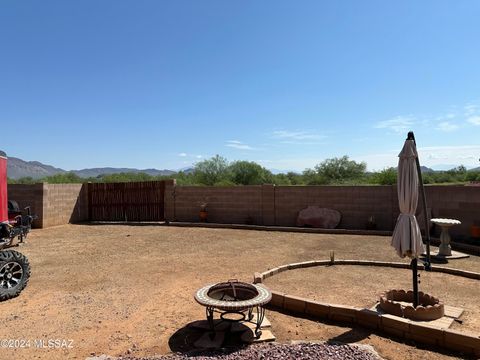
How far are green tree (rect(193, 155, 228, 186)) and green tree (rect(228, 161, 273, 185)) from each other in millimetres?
797

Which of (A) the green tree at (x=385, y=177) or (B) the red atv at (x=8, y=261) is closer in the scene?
(B) the red atv at (x=8, y=261)

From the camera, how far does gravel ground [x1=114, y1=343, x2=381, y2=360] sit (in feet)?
12.5

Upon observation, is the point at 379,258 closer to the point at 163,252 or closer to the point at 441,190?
the point at 441,190

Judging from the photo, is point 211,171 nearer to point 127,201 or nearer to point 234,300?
point 127,201

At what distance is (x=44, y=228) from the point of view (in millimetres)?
14375

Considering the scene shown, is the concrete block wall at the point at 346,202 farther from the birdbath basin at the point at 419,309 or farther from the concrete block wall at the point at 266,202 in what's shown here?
the birdbath basin at the point at 419,309

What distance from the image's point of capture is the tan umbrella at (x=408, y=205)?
4836 millimetres

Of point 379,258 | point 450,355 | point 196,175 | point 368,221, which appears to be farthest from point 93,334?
point 196,175

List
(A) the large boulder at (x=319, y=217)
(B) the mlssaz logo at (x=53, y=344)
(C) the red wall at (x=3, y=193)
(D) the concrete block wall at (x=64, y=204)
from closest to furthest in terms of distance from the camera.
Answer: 1. (B) the mlssaz logo at (x=53, y=344)
2. (C) the red wall at (x=3, y=193)
3. (A) the large boulder at (x=319, y=217)
4. (D) the concrete block wall at (x=64, y=204)

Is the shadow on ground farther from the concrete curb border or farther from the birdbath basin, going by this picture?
the birdbath basin

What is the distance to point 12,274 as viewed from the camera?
19.9 ft

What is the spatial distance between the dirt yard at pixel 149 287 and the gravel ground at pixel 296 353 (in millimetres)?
312

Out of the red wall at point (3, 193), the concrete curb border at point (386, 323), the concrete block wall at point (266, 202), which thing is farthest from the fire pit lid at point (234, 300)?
the concrete block wall at point (266, 202)

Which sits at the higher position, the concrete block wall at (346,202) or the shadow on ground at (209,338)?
the concrete block wall at (346,202)
